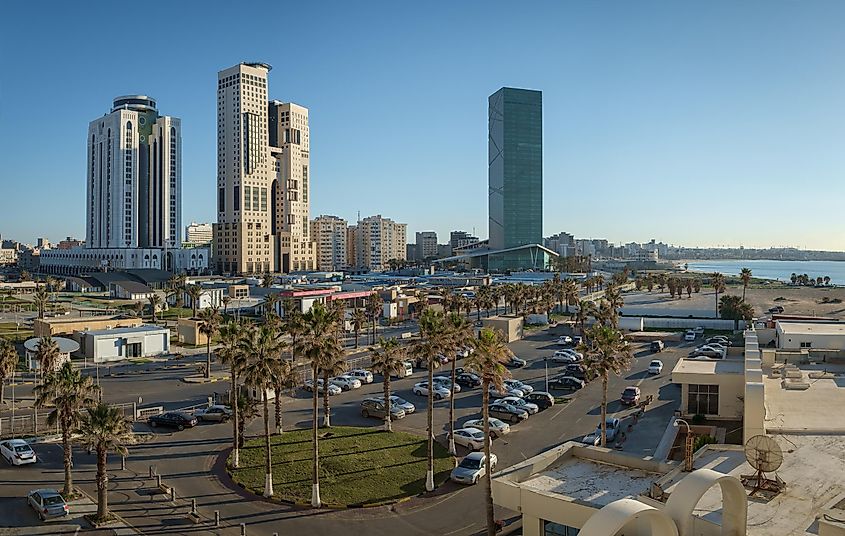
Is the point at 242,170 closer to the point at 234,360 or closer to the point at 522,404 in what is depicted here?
the point at 522,404

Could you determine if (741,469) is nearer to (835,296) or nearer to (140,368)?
(140,368)

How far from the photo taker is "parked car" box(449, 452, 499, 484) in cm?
2589

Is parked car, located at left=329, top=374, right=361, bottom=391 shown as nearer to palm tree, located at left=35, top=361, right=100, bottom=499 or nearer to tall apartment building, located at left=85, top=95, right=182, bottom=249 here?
palm tree, located at left=35, top=361, right=100, bottom=499

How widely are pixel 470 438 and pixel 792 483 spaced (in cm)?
1655

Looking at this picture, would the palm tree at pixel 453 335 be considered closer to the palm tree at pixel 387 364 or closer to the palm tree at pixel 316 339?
the palm tree at pixel 387 364

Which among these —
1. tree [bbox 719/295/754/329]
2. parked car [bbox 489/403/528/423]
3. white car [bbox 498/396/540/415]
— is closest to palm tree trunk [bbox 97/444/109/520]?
parked car [bbox 489/403/528/423]

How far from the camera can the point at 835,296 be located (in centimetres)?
11694

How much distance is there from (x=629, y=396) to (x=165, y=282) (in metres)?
103

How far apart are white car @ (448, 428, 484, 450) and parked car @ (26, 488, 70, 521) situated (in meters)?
15.7

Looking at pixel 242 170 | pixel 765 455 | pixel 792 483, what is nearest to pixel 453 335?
pixel 792 483

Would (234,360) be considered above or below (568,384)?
above

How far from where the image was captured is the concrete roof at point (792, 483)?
42.3ft

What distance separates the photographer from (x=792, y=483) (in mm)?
15250

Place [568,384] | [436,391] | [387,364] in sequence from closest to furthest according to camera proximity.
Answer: [387,364] → [436,391] → [568,384]
